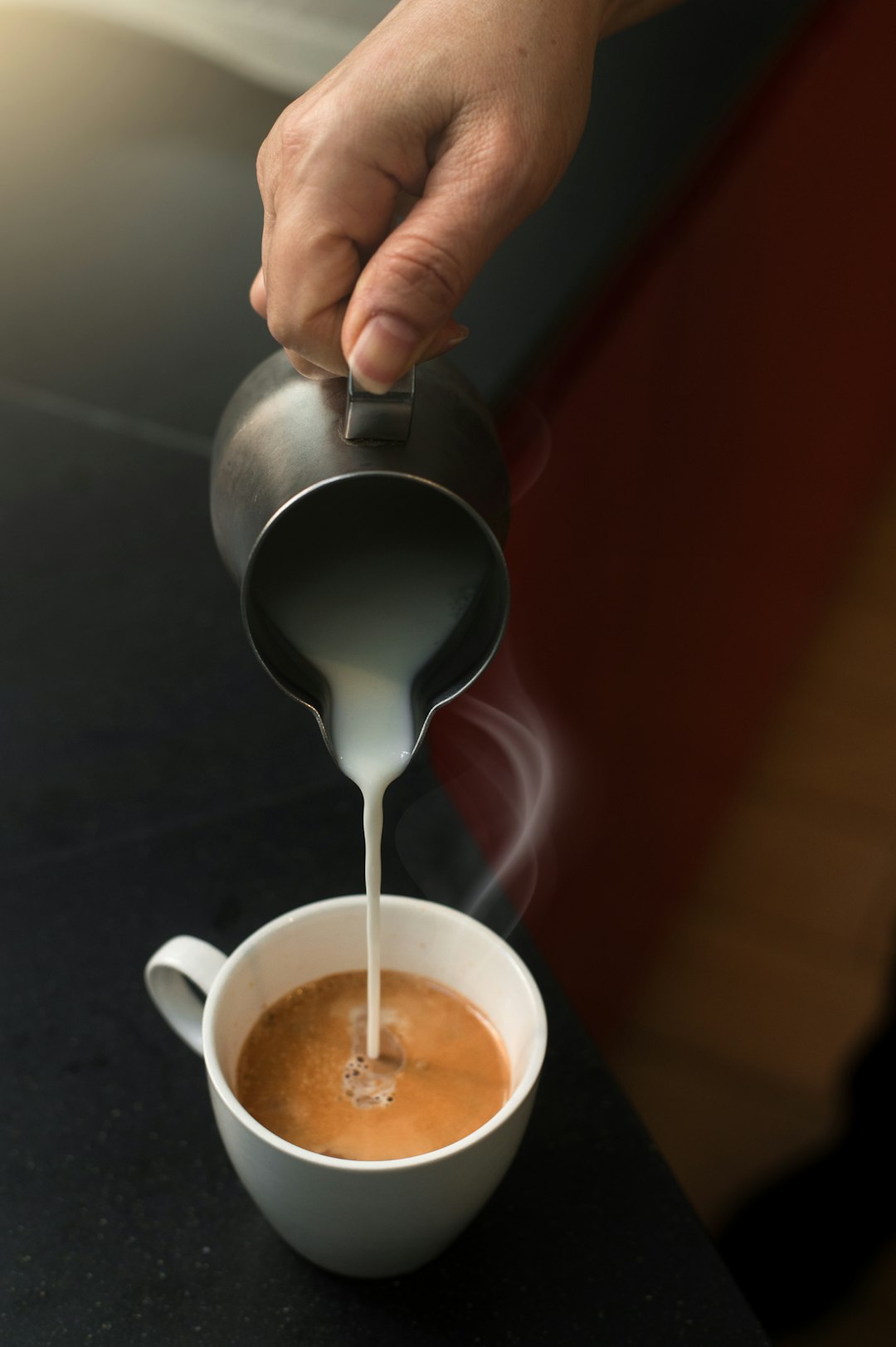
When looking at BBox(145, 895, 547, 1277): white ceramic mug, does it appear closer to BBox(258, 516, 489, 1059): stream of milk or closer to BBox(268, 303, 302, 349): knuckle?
BBox(258, 516, 489, 1059): stream of milk

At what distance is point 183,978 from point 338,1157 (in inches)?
6.3

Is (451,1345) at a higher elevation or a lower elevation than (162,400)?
higher

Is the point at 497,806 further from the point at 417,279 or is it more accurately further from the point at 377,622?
the point at 417,279

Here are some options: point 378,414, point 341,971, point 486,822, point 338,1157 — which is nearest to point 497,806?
point 486,822

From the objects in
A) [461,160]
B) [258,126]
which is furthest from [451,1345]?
[258,126]

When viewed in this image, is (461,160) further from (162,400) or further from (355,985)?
(162,400)

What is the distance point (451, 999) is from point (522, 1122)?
0.14m

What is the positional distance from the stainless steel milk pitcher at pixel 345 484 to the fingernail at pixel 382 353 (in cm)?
1

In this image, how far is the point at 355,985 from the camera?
2.73ft

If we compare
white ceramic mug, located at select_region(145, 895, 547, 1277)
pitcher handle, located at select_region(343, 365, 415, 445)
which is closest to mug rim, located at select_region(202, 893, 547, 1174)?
white ceramic mug, located at select_region(145, 895, 547, 1277)

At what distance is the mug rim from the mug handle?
14 millimetres

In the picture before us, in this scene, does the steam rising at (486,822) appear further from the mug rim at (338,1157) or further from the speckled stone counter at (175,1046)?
the mug rim at (338,1157)

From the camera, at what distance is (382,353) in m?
0.59

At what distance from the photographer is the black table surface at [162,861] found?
0.73m
